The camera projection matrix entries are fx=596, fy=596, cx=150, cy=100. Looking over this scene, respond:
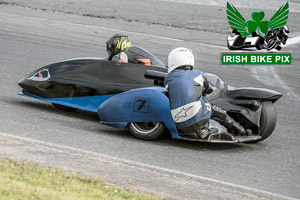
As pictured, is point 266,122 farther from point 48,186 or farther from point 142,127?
point 48,186

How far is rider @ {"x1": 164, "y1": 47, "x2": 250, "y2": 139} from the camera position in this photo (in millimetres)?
7402

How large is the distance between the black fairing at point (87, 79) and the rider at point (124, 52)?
→ 0.25 metres

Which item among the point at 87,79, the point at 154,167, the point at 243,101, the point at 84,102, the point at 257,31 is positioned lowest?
the point at 154,167

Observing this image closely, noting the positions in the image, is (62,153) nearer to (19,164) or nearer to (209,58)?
(19,164)

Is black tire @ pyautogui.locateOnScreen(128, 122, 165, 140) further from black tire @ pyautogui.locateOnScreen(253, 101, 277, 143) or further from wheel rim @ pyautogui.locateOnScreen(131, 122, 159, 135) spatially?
black tire @ pyautogui.locateOnScreen(253, 101, 277, 143)

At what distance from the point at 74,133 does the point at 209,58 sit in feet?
26.5

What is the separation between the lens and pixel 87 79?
8.59 m

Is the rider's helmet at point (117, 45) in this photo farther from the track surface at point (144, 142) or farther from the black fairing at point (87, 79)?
the track surface at point (144, 142)

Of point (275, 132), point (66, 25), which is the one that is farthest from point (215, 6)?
point (275, 132)

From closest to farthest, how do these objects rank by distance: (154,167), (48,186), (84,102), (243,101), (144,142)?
(48,186) < (154,167) < (144,142) < (243,101) < (84,102)

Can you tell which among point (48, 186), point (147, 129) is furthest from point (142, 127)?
point (48, 186)

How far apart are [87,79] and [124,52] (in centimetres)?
75

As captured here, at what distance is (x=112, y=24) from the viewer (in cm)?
1878

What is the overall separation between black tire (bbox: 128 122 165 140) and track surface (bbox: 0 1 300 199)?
0.12m
